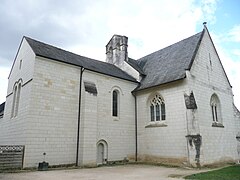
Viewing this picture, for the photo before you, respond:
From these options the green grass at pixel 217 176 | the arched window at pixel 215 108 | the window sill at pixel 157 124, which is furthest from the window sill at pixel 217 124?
the green grass at pixel 217 176

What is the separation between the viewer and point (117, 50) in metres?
23.6

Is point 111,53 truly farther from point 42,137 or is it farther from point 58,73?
point 42,137

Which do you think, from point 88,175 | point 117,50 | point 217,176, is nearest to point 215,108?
point 217,176

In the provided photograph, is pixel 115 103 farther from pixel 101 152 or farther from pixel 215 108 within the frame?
pixel 215 108

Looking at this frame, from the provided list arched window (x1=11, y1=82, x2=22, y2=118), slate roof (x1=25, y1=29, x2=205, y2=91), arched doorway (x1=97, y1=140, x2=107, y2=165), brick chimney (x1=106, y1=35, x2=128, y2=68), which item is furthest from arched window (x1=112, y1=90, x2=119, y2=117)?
arched window (x1=11, y1=82, x2=22, y2=118)

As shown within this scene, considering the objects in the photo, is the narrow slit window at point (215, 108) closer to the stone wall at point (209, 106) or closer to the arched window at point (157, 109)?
the stone wall at point (209, 106)

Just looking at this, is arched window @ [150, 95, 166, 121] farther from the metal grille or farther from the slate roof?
the metal grille

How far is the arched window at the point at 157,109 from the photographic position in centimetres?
1703

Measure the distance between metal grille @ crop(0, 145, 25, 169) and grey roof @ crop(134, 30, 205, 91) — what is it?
10.7 meters

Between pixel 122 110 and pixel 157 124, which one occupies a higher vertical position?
pixel 122 110

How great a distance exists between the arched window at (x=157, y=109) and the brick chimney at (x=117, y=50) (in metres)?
6.62

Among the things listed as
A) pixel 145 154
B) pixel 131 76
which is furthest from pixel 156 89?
pixel 145 154

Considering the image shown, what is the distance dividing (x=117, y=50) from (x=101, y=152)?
39.3 feet

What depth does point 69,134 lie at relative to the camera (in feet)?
47.6
